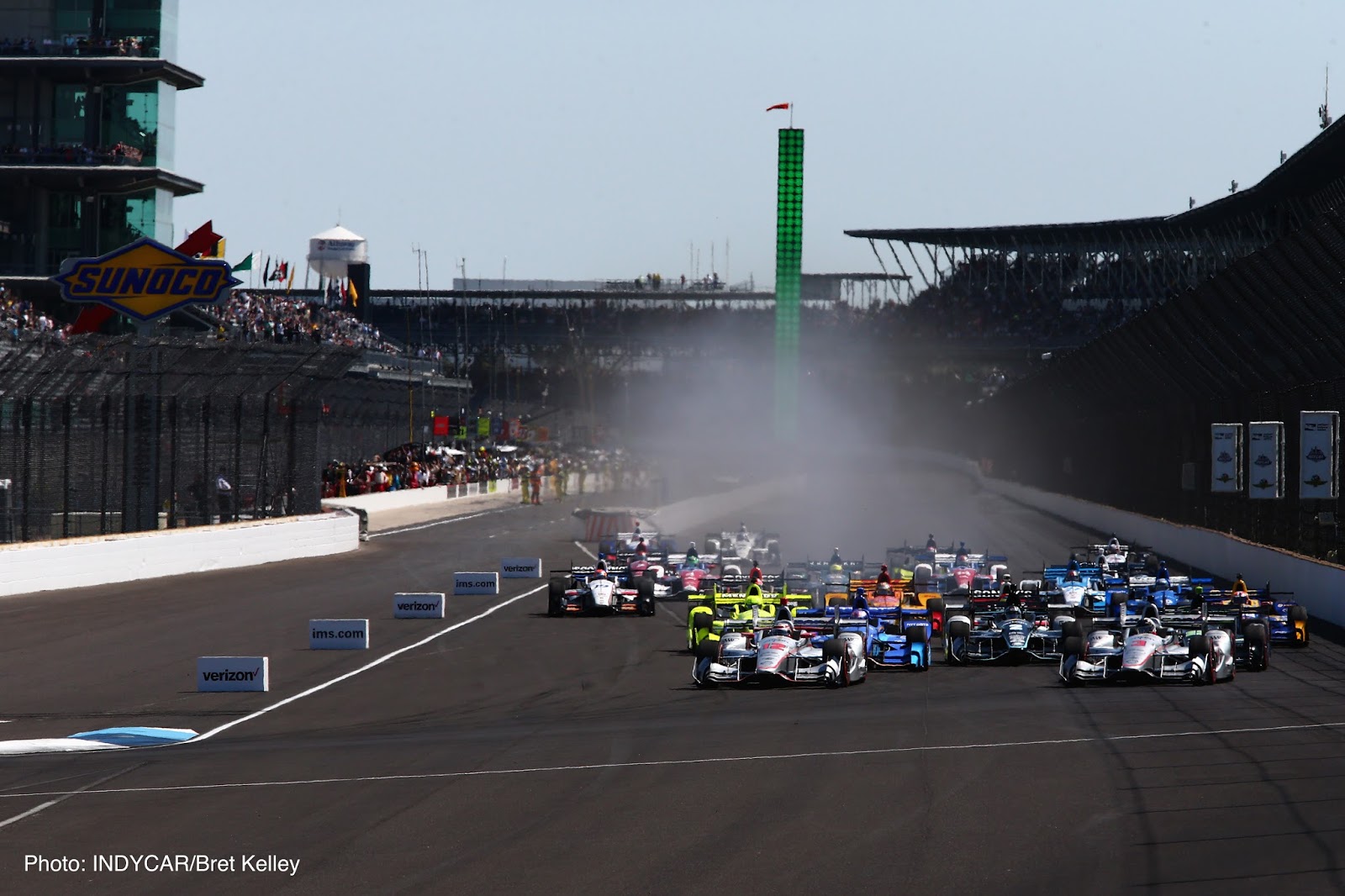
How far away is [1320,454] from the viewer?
25.2 meters

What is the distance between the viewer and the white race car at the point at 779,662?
18.4 meters

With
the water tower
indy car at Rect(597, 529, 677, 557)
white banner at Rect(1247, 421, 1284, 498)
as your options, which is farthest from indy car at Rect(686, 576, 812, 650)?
the water tower

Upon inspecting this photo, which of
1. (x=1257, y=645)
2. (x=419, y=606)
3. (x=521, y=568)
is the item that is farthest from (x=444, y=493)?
(x=1257, y=645)

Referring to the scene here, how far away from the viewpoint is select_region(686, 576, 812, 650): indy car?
850 inches

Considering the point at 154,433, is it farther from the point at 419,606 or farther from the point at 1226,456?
the point at 1226,456

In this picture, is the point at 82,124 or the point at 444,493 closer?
the point at 82,124

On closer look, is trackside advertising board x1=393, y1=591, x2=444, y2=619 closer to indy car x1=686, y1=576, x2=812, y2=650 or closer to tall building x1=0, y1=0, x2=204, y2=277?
indy car x1=686, y1=576, x2=812, y2=650

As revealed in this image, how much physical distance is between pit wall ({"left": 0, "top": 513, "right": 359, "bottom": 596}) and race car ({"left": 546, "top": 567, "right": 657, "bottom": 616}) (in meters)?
8.52

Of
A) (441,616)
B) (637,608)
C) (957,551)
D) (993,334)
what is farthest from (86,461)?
(993,334)

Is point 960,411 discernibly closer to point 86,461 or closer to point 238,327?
point 238,327

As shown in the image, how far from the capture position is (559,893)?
9.00 meters

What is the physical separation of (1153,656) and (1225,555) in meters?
15.4

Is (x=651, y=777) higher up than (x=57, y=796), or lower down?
higher up

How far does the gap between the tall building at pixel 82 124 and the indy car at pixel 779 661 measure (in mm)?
46698
